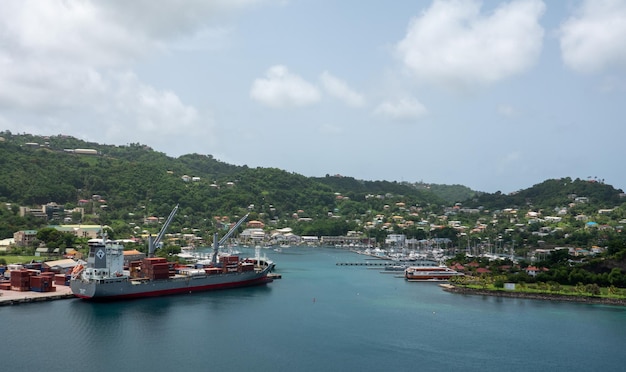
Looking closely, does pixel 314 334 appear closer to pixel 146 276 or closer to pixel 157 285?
pixel 157 285

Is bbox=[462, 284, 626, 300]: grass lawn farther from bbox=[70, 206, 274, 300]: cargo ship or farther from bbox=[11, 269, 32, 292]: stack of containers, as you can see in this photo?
bbox=[11, 269, 32, 292]: stack of containers

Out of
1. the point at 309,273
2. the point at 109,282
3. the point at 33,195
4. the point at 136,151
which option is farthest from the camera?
the point at 136,151

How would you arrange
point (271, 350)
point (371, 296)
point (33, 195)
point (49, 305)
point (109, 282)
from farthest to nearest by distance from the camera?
point (33, 195) → point (371, 296) → point (109, 282) → point (49, 305) → point (271, 350)

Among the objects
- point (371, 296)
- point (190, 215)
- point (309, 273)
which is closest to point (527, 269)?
point (371, 296)

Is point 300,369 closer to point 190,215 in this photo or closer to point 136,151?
point 190,215

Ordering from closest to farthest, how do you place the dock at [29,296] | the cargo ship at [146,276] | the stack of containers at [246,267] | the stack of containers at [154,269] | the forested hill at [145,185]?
1. the dock at [29,296]
2. the cargo ship at [146,276]
3. the stack of containers at [154,269]
4. the stack of containers at [246,267]
5. the forested hill at [145,185]

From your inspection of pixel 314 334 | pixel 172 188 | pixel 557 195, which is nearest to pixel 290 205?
pixel 172 188

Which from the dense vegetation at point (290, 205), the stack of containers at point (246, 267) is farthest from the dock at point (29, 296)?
the dense vegetation at point (290, 205)

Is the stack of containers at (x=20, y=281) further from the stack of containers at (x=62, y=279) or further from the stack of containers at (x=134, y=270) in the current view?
the stack of containers at (x=134, y=270)
